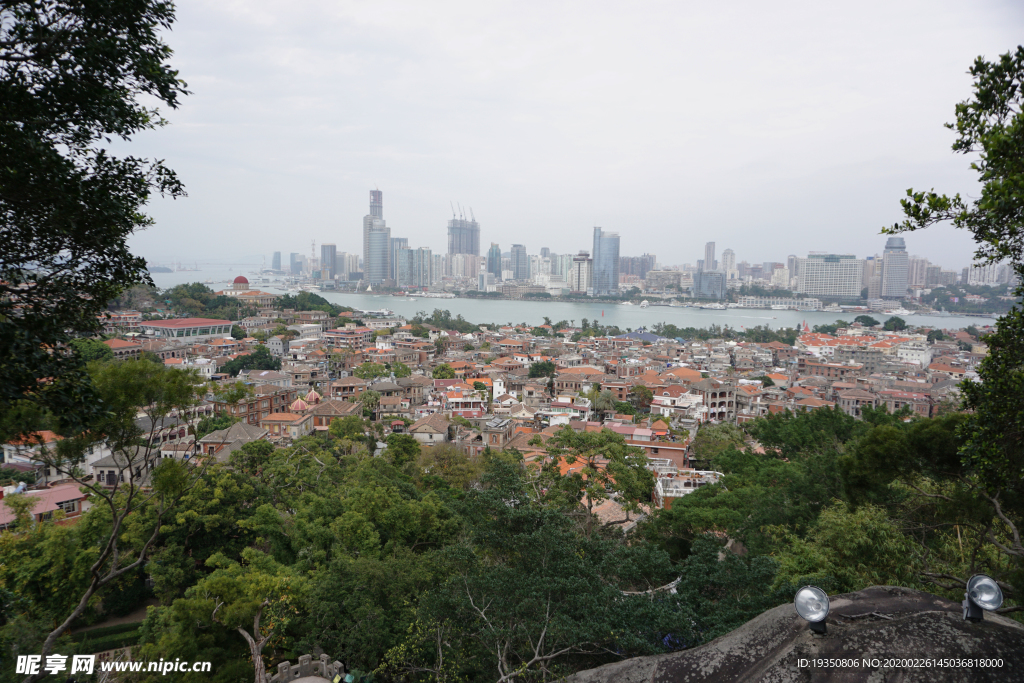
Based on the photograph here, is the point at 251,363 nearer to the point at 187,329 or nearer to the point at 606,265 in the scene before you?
the point at 187,329

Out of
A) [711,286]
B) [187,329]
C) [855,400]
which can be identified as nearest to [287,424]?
[187,329]

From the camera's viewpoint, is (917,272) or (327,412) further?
(917,272)

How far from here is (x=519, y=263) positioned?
89312 mm

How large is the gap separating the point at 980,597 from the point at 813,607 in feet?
1.30

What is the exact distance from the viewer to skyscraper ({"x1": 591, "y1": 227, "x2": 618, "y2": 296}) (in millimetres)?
74500

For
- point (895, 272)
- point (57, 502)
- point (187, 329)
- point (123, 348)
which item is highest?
point (895, 272)

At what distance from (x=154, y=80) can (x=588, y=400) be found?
14.5 metres

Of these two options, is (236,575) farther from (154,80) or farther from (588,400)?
(588,400)

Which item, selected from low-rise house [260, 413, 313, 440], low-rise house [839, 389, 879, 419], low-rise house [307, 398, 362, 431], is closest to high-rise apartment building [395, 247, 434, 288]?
low-rise house [307, 398, 362, 431]

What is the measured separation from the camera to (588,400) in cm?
1583

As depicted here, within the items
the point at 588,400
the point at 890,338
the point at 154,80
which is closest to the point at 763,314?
the point at 890,338

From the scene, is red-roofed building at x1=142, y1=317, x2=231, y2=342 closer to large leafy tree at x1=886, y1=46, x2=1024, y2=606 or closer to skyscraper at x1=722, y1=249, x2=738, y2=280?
large leafy tree at x1=886, y1=46, x2=1024, y2=606

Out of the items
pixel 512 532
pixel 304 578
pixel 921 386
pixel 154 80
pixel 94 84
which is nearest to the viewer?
pixel 94 84

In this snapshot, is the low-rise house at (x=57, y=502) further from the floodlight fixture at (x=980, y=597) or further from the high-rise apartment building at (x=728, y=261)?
the high-rise apartment building at (x=728, y=261)
